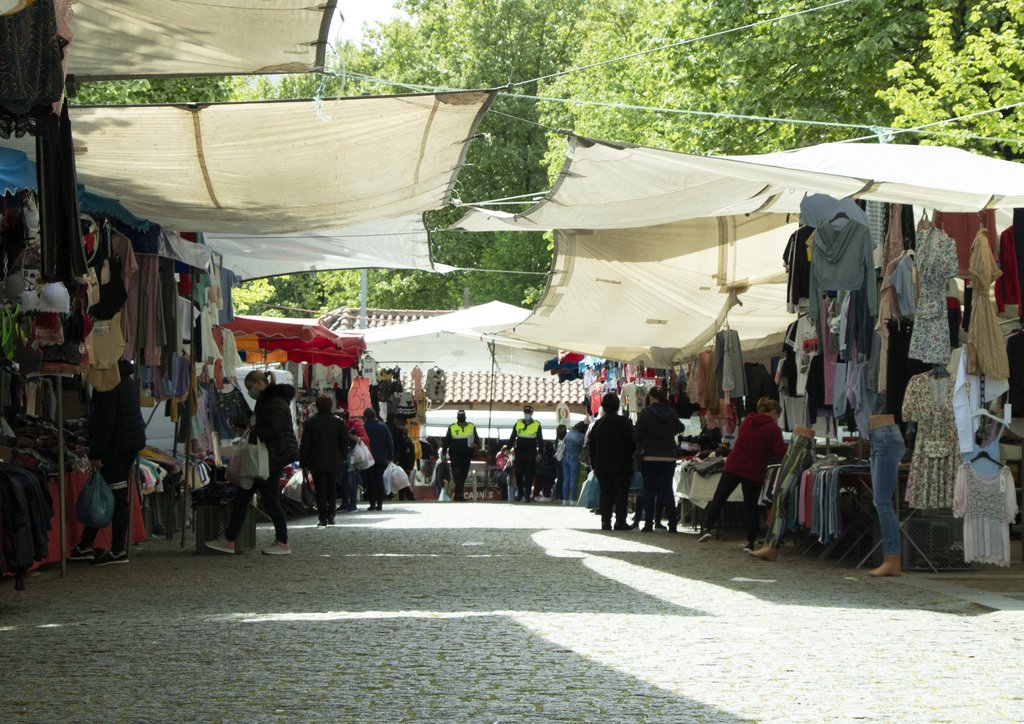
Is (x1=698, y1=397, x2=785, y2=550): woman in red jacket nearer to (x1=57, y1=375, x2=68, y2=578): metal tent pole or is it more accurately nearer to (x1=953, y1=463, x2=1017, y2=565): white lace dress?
(x1=953, y1=463, x2=1017, y2=565): white lace dress

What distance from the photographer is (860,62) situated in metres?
24.4

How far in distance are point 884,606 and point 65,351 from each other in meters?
6.13

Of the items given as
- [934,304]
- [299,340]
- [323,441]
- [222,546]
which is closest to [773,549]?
[934,304]

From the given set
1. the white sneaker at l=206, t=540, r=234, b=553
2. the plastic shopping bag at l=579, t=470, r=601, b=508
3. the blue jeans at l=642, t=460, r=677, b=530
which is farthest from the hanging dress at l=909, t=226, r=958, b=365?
the plastic shopping bag at l=579, t=470, r=601, b=508

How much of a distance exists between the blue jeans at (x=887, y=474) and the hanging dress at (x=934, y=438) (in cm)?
19

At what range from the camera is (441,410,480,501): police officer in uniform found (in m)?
28.7

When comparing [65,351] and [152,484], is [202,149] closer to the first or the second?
[65,351]

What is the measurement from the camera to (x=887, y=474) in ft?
38.5

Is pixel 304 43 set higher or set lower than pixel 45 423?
higher

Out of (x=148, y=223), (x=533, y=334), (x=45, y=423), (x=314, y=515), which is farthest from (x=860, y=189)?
(x=314, y=515)

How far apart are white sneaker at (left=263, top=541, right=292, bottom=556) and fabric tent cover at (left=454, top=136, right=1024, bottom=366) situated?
138 inches

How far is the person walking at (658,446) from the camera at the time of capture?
17391 mm

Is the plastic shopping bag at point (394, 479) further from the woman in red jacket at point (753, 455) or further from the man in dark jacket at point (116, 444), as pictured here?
the man in dark jacket at point (116, 444)

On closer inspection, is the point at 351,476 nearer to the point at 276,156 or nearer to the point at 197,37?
the point at 276,156
